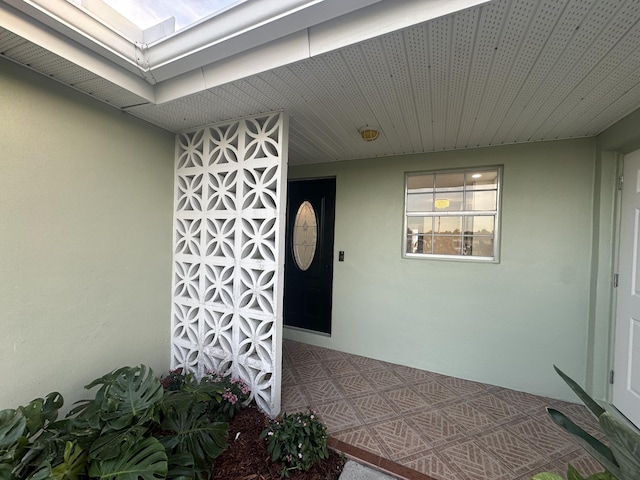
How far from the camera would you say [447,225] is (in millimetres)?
3049

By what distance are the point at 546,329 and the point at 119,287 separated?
4.02m

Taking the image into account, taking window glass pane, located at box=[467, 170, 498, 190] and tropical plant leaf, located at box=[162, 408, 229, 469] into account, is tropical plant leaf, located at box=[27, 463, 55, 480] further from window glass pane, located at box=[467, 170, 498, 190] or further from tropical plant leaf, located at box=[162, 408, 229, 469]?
window glass pane, located at box=[467, 170, 498, 190]

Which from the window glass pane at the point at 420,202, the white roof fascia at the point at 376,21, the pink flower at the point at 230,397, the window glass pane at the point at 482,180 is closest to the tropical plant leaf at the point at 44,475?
the pink flower at the point at 230,397

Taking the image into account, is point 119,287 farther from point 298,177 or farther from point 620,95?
point 620,95

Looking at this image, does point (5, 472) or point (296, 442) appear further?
point (296, 442)

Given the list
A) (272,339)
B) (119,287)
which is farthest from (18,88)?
(272,339)

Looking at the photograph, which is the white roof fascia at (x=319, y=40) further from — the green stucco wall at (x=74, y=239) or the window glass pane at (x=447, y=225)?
the window glass pane at (x=447, y=225)

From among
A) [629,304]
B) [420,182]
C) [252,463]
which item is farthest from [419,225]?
[252,463]

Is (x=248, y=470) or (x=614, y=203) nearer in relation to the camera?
(x=248, y=470)

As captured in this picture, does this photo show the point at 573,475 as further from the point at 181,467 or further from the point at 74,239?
the point at 74,239

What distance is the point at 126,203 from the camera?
7.41ft

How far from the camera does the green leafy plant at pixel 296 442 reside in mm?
1667

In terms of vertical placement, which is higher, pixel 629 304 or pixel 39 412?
pixel 629 304

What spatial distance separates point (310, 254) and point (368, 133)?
1.93 meters
